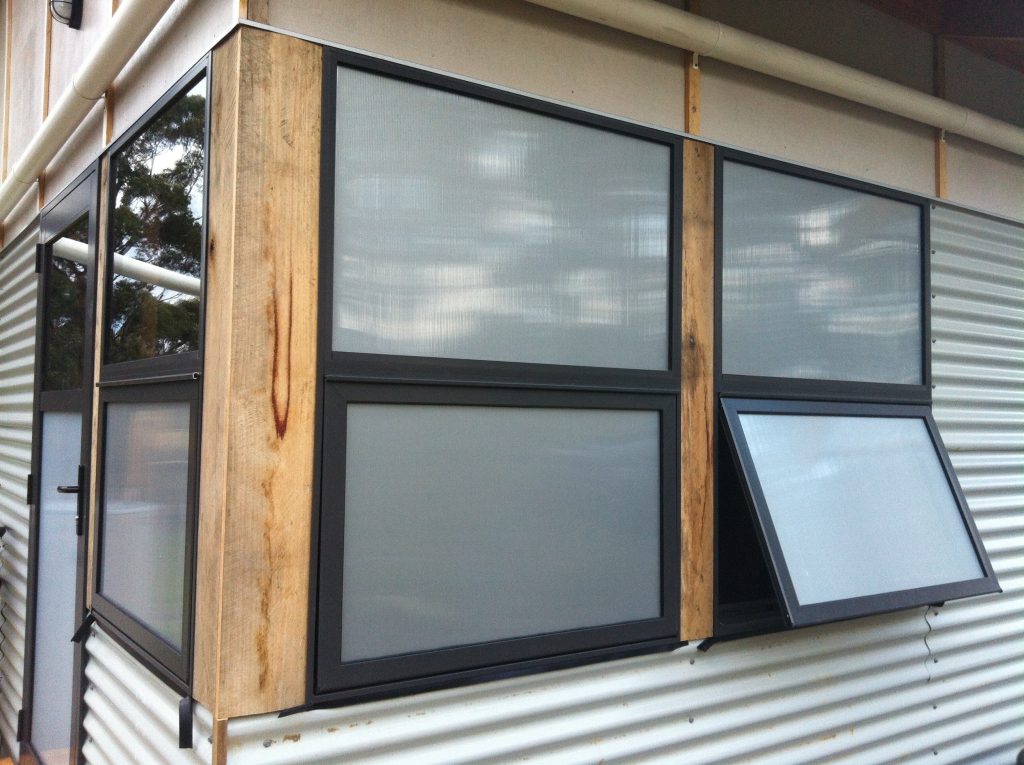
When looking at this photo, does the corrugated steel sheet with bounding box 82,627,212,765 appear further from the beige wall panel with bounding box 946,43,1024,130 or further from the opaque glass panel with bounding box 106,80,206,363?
the beige wall panel with bounding box 946,43,1024,130

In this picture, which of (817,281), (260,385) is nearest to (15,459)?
(260,385)

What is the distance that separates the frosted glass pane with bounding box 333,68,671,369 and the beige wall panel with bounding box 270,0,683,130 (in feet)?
0.33

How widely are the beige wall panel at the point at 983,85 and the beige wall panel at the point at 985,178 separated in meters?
0.22

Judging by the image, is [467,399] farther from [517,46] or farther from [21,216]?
[21,216]

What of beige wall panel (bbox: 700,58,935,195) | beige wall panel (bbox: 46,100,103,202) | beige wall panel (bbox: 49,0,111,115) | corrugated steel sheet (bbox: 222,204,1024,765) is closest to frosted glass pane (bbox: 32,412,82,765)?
beige wall panel (bbox: 46,100,103,202)

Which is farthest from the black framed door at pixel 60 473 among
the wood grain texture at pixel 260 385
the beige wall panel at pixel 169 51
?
the wood grain texture at pixel 260 385

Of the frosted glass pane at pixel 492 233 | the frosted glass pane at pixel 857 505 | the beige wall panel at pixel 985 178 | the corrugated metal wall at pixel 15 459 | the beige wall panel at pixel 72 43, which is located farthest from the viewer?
the corrugated metal wall at pixel 15 459

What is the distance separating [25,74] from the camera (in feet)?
16.4

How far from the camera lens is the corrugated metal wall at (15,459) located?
455 cm

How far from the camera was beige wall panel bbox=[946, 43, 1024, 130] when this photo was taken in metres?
4.12

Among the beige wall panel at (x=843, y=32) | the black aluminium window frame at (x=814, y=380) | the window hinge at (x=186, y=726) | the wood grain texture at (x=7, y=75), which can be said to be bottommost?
the window hinge at (x=186, y=726)

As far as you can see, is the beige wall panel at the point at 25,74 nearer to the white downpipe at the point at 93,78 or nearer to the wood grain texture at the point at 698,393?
the white downpipe at the point at 93,78

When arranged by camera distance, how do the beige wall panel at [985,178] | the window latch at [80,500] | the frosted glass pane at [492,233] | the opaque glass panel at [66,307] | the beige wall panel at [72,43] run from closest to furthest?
the frosted glass pane at [492,233] → the window latch at [80,500] → the beige wall panel at [72,43] → the opaque glass panel at [66,307] → the beige wall panel at [985,178]

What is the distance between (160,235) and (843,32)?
2808 mm
